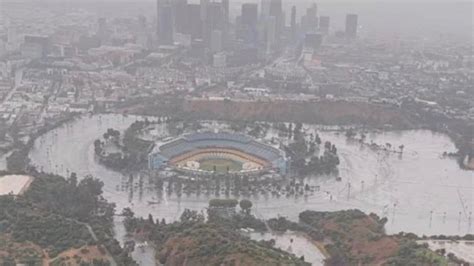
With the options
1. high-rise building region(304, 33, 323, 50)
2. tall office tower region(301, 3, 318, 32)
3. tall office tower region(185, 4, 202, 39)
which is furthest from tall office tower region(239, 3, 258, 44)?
tall office tower region(301, 3, 318, 32)

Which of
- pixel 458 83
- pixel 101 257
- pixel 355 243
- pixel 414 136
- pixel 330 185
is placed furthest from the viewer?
pixel 458 83

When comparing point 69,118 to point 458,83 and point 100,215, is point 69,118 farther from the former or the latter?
point 458,83

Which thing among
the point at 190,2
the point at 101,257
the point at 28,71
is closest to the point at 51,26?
the point at 190,2

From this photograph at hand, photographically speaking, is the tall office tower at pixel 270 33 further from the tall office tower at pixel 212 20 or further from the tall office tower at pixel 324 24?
→ the tall office tower at pixel 324 24

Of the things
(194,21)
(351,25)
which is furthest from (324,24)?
(194,21)

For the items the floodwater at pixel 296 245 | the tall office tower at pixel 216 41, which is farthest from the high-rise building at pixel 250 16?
the floodwater at pixel 296 245

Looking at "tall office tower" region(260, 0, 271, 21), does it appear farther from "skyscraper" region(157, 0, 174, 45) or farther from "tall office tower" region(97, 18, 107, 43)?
"tall office tower" region(97, 18, 107, 43)

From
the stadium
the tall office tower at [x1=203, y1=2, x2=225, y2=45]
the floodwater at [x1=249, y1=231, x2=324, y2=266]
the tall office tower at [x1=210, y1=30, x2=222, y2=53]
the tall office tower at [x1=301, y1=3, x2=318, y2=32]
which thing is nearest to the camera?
the floodwater at [x1=249, y1=231, x2=324, y2=266]
